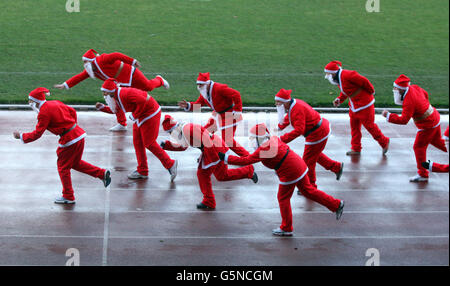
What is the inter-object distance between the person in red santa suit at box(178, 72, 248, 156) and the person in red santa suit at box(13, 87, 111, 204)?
1.97m

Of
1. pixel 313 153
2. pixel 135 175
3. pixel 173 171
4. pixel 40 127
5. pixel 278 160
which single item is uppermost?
pixel 40 127

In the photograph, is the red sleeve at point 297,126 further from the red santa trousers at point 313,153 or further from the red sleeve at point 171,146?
the red sleeve at point 171,146

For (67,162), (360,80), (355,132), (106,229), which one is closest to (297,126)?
(360,80)

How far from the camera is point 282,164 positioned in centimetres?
902

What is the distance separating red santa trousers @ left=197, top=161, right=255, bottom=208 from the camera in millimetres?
9984

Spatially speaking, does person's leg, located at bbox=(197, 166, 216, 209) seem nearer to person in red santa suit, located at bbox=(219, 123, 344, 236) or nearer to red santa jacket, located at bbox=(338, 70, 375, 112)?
person in red santa suit, located at bbox=(219, 123, 344, 236)

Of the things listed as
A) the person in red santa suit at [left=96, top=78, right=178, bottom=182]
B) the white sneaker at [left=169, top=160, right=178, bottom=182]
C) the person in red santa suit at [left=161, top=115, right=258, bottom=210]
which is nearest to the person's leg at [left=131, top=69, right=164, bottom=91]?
the person in red santa suit at [left=96, top=78, right=178, bottom=182]

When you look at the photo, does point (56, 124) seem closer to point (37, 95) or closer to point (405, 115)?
point (37, 95)

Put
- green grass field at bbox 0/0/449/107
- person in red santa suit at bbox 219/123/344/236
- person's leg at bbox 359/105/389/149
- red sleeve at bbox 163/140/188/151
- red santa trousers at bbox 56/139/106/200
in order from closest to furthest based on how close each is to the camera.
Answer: person in red santa suit at bbox 219/123/344/236 < red santa trousers at bbox 56/139/106/200 < red sleeve at bbox 163/140/188/151 < person's leg at bbox 359/105/389/149 < green grass field at bbox 0/0/449/107

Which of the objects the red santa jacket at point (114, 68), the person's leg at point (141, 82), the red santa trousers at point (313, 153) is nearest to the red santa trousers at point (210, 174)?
the red santa trousers at point (313, 153)

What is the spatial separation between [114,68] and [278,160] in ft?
14.9

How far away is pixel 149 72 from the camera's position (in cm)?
1861

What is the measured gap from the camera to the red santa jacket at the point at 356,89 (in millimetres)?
11805

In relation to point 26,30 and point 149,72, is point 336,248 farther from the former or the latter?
point 26,30
